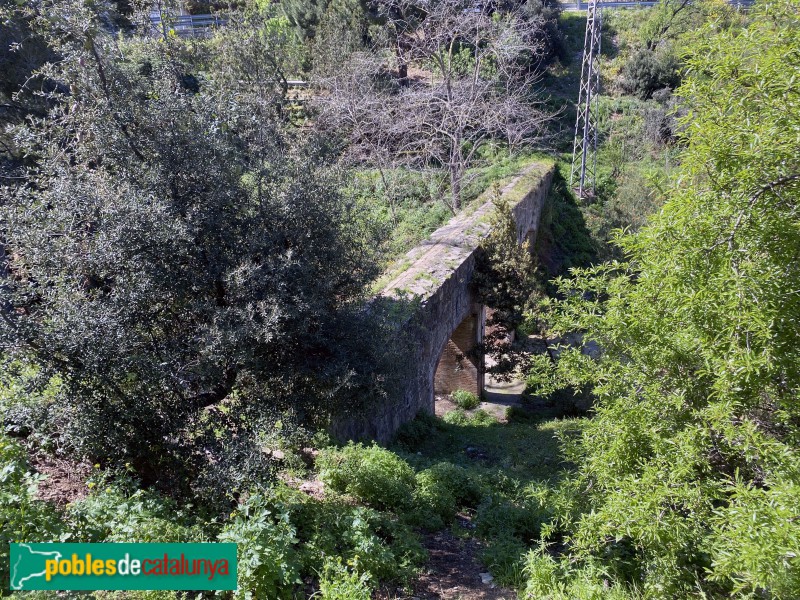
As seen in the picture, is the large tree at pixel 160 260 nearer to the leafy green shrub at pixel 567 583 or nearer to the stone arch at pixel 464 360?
the leafy green shrub at pixel 567 583

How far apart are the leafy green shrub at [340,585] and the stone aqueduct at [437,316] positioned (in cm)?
245

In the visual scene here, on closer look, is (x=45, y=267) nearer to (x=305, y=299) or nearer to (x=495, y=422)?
(x=305, y=299)

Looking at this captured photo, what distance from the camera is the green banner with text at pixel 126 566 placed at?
3518 millimetres

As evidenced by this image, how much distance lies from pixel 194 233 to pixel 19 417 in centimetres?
178

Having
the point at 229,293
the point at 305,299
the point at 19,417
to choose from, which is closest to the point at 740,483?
the point at 305,299

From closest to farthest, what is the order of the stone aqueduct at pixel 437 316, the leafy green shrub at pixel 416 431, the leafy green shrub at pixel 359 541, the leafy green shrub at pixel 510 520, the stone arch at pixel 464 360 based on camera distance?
the leafy green shrub at pixel 359 541, the leafy green shrub at pixel 510 520, the stone aqueduct at pixel 437 316, the leafy green shrub at pixel 416 431, the stone arch at pixel 464 360

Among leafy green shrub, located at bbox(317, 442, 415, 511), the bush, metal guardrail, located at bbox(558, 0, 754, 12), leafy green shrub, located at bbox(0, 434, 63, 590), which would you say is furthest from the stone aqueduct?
metal guardrail, located at bbox(558, 0, 754, 12)

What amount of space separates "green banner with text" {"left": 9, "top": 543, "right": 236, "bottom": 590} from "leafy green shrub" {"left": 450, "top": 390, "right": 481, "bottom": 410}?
9493 mm

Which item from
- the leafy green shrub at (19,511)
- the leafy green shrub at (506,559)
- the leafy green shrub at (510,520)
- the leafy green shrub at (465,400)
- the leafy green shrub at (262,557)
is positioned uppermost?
the leafy green shrub at (19,511)

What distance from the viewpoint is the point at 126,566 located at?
146 inches

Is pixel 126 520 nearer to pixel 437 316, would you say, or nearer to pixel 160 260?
pixel 160 260

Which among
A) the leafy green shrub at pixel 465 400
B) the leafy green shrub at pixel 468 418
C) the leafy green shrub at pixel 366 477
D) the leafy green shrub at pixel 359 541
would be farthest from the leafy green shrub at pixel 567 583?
the leafy green shrub at pixel 465 400

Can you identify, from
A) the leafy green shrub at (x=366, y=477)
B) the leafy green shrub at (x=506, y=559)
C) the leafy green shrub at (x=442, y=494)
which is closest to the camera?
the leafy green shrub at (x=506, y=559)

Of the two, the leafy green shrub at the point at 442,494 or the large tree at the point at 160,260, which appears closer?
the large tree at the point at 160,260
